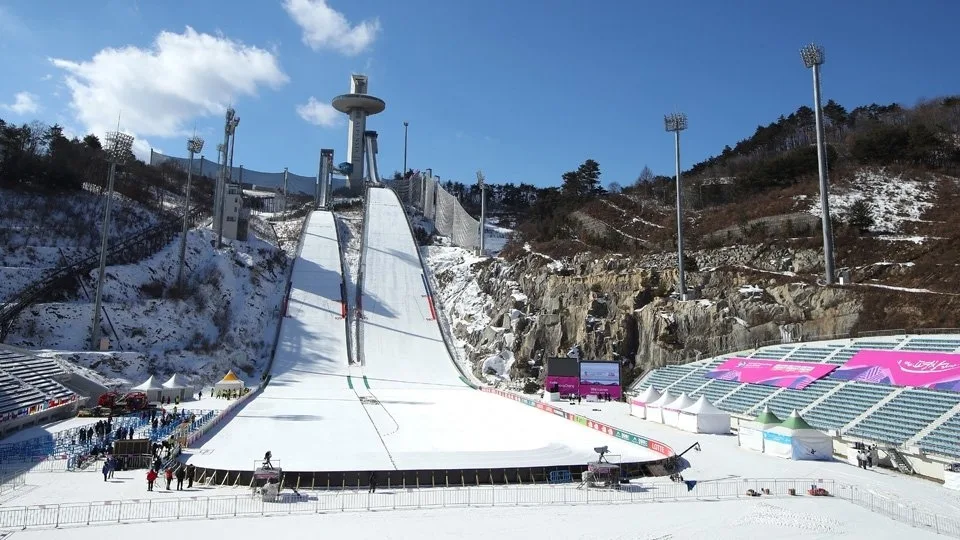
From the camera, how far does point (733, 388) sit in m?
26.0

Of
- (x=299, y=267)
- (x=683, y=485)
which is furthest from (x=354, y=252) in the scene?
(x=683, y=485)

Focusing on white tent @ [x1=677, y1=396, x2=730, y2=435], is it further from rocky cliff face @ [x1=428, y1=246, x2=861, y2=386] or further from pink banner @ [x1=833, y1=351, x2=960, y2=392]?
rocky cliff face @ [x1=428, y1=246, x2=861, y2=386]

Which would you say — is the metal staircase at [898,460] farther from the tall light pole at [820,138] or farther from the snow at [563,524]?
the tall light pole at [820,138]

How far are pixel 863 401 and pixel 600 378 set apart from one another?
45.0ft

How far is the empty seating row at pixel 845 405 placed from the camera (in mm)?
19641

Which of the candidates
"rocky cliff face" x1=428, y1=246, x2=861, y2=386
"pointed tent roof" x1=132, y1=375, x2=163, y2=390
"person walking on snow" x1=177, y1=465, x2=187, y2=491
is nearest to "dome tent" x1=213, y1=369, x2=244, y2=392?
"pointed tent roof" x1=132, y1=375, x2=163, y2=390

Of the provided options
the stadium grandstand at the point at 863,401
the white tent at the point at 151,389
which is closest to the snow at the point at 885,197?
the stadium grandstand at the point at 863,401

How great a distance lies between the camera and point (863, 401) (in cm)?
1998

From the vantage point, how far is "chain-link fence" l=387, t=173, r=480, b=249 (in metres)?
63.2

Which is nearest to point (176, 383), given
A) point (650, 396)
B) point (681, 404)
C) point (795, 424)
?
point (650, 396)

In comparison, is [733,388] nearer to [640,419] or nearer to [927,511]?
[640,419]

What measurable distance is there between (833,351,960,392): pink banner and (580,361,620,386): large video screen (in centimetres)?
1140

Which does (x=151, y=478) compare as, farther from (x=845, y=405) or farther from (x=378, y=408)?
(x=845, y=405)

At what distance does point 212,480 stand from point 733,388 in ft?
68.0
